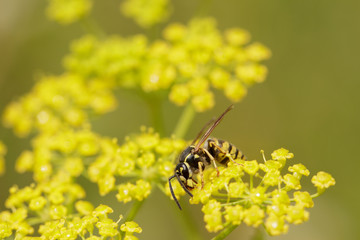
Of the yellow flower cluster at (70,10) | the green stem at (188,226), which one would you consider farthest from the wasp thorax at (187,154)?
the yellow flower cluster at (70,10)

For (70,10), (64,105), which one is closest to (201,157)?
(64,105)

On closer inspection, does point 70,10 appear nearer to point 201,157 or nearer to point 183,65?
point 183,65

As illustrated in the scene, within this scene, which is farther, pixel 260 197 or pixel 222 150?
pixel 222 150

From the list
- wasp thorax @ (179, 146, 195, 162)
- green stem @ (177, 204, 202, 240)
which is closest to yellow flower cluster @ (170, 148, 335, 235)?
wasp thorax @ (179, 146, 195, 162)

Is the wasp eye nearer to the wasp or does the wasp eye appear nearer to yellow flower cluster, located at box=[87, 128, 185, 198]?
the wasp

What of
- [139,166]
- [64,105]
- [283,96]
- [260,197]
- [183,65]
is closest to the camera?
[260,197]

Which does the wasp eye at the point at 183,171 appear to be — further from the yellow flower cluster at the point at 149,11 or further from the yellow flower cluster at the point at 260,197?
the yellow flower cluster at the point at 149,11

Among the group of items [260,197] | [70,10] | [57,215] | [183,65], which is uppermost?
[70,10]

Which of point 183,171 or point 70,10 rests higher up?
point 70,10
